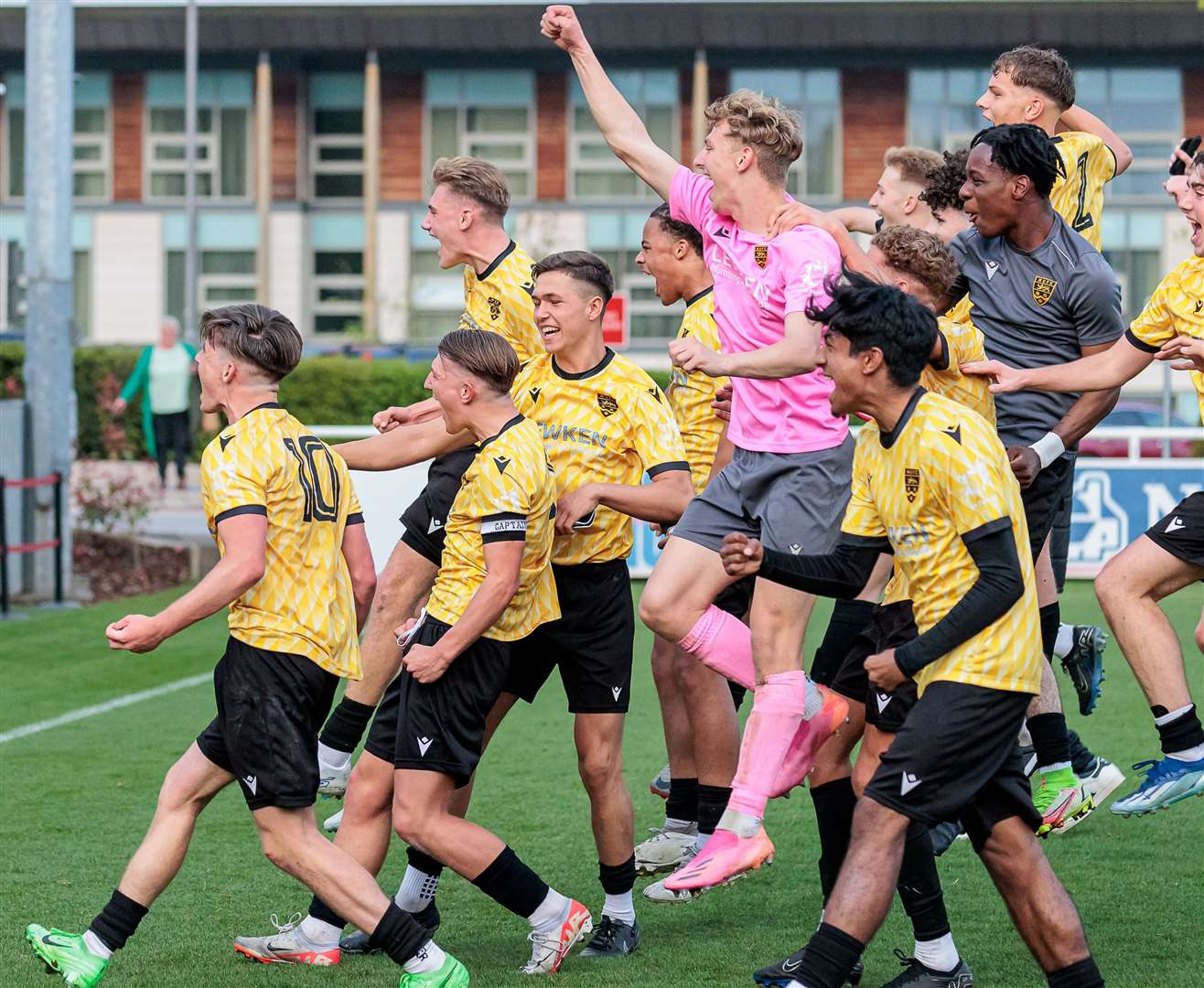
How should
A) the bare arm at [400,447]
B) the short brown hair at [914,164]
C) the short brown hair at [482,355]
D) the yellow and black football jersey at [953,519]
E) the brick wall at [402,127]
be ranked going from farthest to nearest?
the brick wall at [402,127] < the short brown hair at [914,164] < the bare arm at [400,447] < the short brown hair at [482,355] < the yellow and black football jersey at [953,519]

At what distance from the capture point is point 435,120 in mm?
40812

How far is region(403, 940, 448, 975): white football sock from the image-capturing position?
5.34m

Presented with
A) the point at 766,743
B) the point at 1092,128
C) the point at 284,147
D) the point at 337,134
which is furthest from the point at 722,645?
the point at 337,134

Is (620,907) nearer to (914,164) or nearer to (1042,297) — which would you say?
(1042,297)

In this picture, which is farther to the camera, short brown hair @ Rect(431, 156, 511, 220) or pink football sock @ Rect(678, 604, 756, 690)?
short brown hair @ Rect(431, 156, 511, 220)

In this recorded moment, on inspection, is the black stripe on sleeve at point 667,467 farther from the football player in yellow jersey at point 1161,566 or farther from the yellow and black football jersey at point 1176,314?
the yellow and black football jersey at point 1176,314

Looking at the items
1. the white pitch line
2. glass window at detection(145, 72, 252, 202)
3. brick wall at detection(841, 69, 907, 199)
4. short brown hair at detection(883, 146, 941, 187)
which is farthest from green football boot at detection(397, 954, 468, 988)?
glass window at detection(145, 72, 252, 202)

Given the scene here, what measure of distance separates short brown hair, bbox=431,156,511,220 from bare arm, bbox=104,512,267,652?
7.02 ft

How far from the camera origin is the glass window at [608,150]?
40.1m

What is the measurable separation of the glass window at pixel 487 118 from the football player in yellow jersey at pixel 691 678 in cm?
3372

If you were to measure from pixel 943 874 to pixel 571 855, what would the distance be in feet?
4.95

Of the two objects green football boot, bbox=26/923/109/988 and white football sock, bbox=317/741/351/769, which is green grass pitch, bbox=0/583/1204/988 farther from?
white football sock, bbox=317/741/351/769

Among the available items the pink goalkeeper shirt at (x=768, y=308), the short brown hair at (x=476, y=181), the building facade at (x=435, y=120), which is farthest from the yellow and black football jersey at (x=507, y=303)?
the building facade at (x=435, y=120)

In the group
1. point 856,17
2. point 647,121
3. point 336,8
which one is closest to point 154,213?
point 336,8
